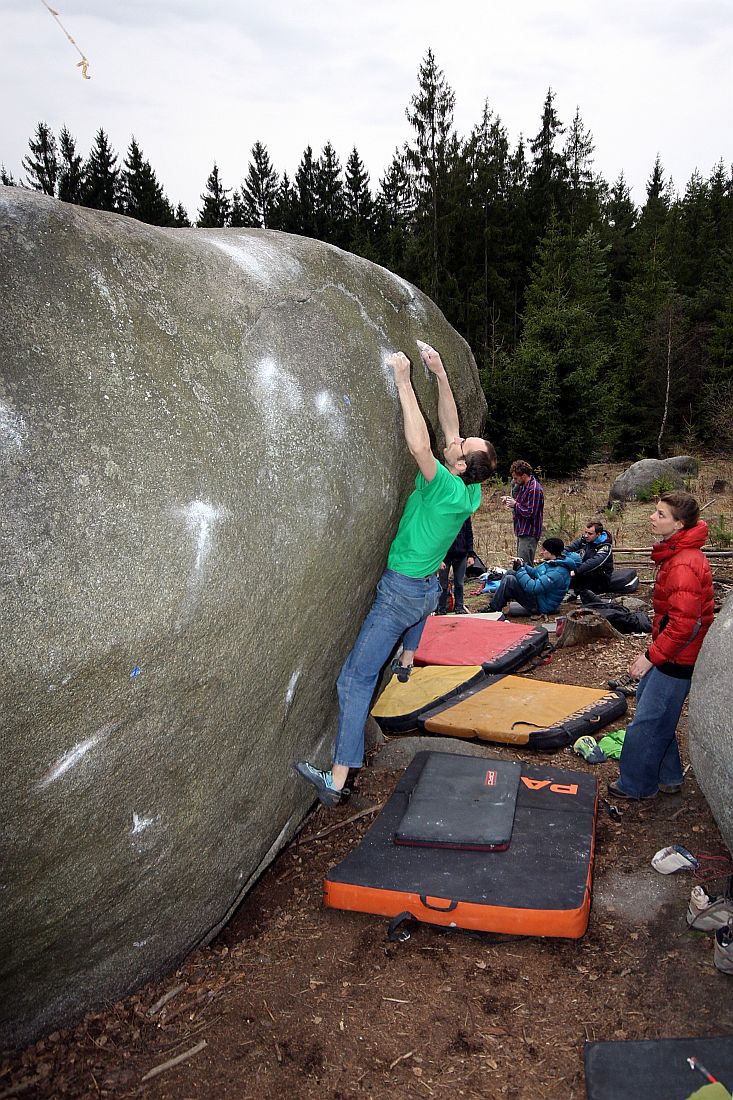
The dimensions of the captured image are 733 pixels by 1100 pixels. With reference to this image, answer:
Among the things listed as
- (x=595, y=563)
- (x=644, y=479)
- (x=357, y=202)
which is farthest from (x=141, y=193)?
(x=595, y=563)

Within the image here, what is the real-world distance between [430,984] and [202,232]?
3848 mm

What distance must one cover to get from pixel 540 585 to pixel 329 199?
123 feet

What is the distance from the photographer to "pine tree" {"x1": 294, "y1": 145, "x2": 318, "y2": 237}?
39.7 meters

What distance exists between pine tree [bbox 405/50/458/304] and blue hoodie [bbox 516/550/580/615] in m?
27.3

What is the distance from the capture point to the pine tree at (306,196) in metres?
39.7

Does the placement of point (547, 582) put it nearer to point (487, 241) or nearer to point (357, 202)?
point (487, 241)

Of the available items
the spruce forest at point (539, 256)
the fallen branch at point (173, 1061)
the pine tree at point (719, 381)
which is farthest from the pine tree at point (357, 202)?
the fallen branch at point (173, 1061)

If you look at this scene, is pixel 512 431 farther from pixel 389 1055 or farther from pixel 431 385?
pixel 389 1055

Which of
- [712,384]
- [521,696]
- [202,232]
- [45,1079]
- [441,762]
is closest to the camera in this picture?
[45,1079]

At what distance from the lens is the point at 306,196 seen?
132 feet

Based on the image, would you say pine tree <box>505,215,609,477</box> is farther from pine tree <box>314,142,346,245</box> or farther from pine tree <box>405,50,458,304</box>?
pine tree <box>314,142,346,245</box>

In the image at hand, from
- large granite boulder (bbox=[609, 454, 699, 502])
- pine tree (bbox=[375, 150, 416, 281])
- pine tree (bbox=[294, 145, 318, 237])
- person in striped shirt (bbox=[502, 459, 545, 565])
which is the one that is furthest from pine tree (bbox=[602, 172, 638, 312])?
person in striped shirt (bbox=[502, 459, 545, 565])

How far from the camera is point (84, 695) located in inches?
105

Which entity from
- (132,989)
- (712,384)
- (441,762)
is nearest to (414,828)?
(441,762)
